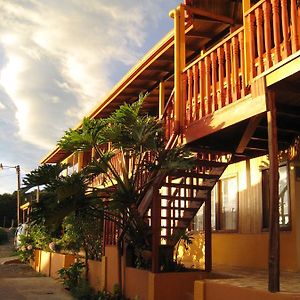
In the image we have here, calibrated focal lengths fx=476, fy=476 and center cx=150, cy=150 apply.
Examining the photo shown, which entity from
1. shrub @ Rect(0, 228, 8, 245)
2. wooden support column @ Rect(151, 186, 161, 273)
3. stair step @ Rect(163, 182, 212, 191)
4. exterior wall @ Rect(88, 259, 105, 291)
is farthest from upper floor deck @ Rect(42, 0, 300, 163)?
shrub @ Rect(0, 228, 8, 245)

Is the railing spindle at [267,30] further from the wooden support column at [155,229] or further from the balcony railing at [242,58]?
the wooden support column at [155,229]

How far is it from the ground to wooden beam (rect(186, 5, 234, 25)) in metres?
6.73

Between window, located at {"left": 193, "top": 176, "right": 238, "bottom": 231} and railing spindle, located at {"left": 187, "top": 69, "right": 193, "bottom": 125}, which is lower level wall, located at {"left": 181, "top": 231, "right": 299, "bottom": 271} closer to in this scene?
window, located at {"left": 193, "top": 176, "right": 238, "bottom": 231}

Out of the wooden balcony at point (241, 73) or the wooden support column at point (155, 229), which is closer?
the wooden balcony at point (241, 73)

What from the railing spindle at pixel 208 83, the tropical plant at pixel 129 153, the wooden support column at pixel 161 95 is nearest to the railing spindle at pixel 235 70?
the railing spindle at pixel 208 83

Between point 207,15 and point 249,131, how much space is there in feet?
10.1

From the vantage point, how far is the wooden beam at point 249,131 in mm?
7340

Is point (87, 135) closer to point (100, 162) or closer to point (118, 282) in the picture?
point (100, 162)

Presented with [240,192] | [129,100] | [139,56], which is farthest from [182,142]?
[129,100]

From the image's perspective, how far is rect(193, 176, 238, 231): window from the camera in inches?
416

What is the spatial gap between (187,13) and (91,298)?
245 inches

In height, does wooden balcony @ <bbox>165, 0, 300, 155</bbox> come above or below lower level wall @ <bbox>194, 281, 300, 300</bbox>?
above

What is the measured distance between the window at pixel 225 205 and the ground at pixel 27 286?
3.84 metres

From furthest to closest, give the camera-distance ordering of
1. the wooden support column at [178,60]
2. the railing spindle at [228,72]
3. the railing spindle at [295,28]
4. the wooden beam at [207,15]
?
1. the wooden beam at [207,15]
2. the wooden support column at [178,60]
3. the railing spindle at [228,72]
4. the railing spindle at [295,28]
